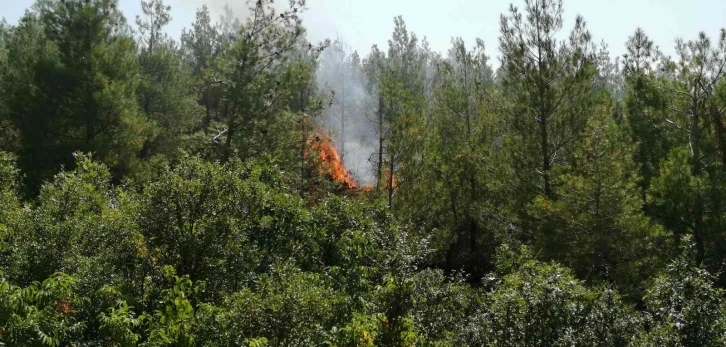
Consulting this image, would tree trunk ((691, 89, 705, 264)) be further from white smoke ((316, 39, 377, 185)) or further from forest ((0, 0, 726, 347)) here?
white smoke ((316, 39, 377, 185))

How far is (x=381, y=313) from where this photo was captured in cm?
634

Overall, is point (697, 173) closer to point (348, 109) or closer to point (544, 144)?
point (544, 144)

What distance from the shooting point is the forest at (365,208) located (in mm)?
6699

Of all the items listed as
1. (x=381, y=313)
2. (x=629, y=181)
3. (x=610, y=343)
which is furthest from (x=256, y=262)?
(x=629, y=181)

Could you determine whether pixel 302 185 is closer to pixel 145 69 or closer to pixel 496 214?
pixel 496 214

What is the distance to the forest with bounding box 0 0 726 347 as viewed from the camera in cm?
670

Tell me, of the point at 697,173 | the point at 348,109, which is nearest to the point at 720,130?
the point at 697,173

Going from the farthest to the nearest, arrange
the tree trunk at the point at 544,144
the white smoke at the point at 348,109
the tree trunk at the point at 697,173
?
1. the white smoke at the point at 348,109
2. the tree trunk at the point at 544,144
3. the tree trunk at the point at 697,173

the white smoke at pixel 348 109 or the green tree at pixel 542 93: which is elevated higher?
the white smoke at pixel 348 109

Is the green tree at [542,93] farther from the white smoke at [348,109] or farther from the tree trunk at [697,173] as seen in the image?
the white smoke at [348,109]

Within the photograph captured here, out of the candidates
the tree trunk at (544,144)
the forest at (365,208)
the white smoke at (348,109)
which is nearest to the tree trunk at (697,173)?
the forest at (365,208)

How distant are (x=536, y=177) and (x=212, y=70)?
11097 mm

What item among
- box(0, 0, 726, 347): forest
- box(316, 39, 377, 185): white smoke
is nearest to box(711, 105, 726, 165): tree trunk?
box(0, 0, 726, 347): forest

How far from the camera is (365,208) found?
12062mm
